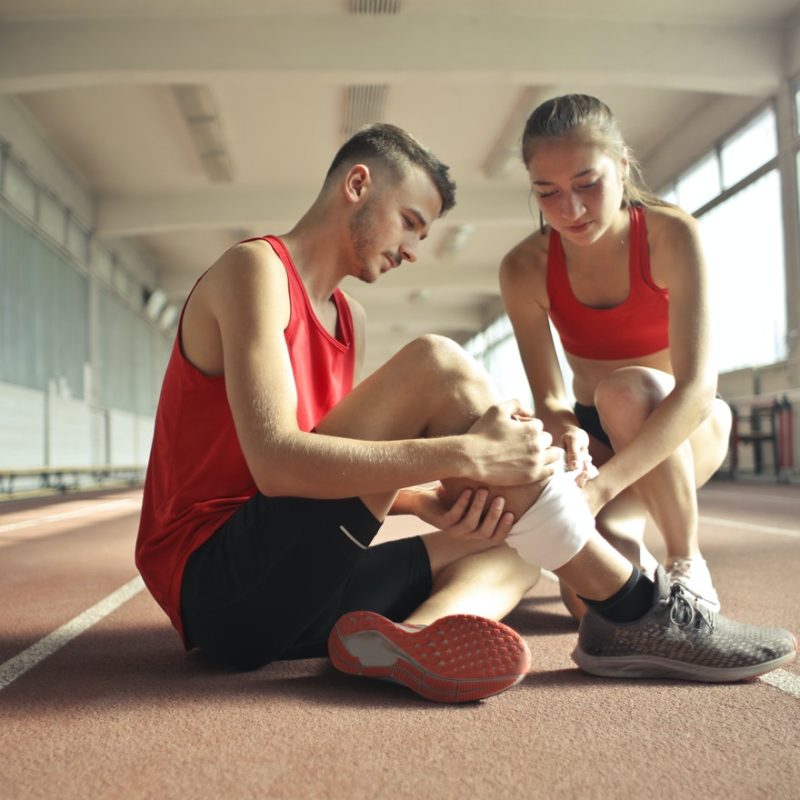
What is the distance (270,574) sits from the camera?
1633 mm

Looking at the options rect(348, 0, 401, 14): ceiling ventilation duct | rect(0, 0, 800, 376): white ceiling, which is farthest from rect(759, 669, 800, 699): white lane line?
rect(348, 0, 401, 14): ceiling ventilation duct

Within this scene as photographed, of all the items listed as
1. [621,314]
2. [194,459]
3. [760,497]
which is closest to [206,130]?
[760,497]

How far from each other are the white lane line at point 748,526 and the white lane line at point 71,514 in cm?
475

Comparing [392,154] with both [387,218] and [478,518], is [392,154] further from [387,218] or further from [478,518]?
[478,518]

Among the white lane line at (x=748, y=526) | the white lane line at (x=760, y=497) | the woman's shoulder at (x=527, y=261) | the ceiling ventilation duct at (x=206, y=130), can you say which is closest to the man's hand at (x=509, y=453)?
the woman's shoulder at (x=527, y=261)

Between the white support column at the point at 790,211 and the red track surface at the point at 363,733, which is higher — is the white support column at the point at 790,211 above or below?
above

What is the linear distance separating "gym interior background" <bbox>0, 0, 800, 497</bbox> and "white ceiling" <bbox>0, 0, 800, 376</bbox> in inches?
1.0

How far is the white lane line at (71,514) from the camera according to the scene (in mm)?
6340

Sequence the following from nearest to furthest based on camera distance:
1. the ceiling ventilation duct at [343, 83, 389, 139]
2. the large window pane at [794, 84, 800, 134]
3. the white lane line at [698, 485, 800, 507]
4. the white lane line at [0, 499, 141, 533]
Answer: the white lane line at [0, 499, 141, 533]
the white lane line at [698, 485, 800, 507]
the large window pane at [794, 84, 800, 134]
the ceiling ventilation duct at [343, 83, 389, 139]

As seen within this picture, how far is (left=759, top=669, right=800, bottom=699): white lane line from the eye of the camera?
167 cm

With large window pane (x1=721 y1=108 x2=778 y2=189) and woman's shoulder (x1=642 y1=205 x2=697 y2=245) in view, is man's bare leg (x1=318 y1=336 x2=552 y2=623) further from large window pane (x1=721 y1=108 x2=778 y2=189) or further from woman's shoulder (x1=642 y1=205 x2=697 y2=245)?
large window pane (x1=721 y1=108 x2=778 y2=189)

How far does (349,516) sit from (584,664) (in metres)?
0.62

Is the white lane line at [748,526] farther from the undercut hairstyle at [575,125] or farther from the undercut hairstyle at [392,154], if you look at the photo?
the undercut hairstyle at [392,154]

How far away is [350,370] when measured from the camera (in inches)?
83.7
